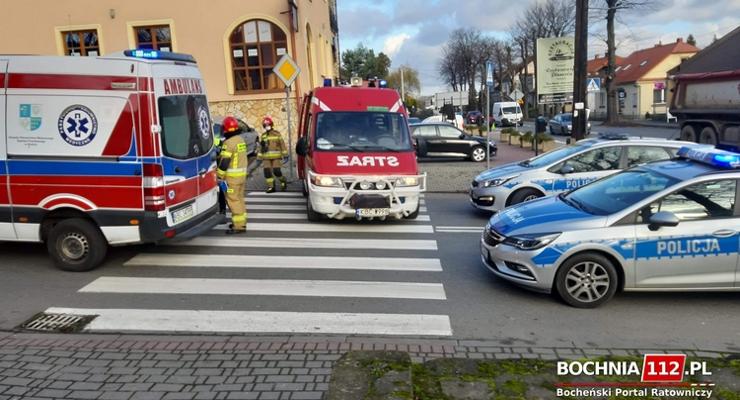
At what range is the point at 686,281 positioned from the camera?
5.78 meters

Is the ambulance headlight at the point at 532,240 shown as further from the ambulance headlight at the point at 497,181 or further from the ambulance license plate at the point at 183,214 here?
the ambulance headlight at the point at 497,181

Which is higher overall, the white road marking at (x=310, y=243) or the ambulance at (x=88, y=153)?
the ambulance at (x=88, y=153)

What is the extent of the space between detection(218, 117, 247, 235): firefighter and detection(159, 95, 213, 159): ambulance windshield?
1.89ft

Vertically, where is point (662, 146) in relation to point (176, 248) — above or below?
above

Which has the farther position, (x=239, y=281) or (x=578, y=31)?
(x=578, y=31)

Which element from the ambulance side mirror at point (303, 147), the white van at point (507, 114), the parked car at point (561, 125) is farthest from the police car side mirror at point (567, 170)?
the white van at point (507, 114)

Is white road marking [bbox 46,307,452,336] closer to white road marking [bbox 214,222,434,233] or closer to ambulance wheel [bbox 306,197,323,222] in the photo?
white road marking [bbox 214,222,434,233]

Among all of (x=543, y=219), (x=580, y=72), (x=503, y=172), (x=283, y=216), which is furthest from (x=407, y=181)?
(x=580, y=72)

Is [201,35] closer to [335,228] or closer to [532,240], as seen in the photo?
[335,228]

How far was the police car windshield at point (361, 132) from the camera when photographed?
394 inches

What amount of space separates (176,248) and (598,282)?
18.6ft

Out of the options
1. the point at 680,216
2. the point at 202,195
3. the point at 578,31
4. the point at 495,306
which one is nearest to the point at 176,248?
the point at 202,195

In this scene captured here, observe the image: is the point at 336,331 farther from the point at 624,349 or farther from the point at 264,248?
the point at 264,248

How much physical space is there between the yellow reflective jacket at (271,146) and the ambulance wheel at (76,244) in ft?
20.5
